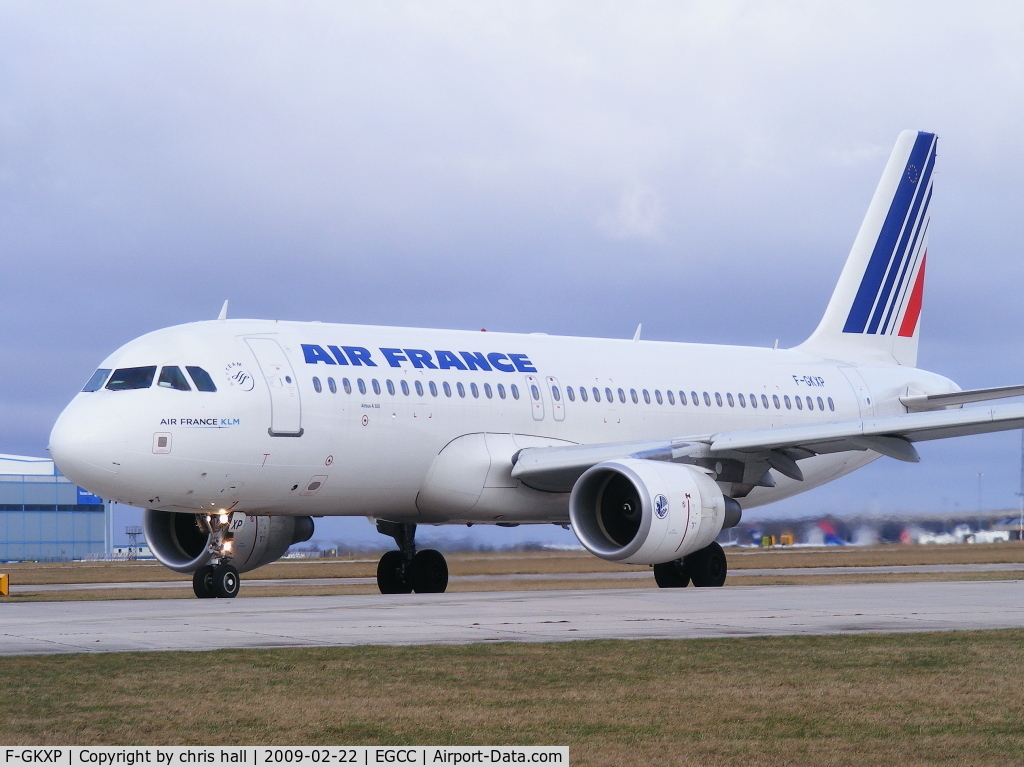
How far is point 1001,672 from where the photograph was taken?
37.3ft

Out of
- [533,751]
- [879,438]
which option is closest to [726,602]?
[879,438]

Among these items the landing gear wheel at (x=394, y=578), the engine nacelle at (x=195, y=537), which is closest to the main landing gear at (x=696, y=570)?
the landing gear wheel at (x=394, y=578)

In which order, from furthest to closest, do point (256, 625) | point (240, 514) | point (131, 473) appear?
1. point (240, 514)
2. point (131, 473)
3. point (256, 625)

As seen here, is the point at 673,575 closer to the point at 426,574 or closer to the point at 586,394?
the point at 586,394

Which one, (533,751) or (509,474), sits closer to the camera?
(533,751)

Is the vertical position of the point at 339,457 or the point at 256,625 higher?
the point at 339,457

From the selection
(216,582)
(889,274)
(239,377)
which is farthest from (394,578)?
(889,274)

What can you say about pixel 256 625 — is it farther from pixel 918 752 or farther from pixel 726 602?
pixel 918 752

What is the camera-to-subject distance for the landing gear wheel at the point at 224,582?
2194cm

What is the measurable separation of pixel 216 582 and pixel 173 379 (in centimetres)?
298

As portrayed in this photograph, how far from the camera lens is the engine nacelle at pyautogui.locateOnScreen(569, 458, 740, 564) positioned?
73.7ft

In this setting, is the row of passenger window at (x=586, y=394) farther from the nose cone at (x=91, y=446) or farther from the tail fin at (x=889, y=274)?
the nose cone at (x=91, y=446)

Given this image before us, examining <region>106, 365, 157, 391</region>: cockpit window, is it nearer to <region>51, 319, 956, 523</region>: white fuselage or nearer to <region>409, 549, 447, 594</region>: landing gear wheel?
<region>51, 319, 956, 523</region>: white fuselage

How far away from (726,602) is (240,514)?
9226 millimetres
